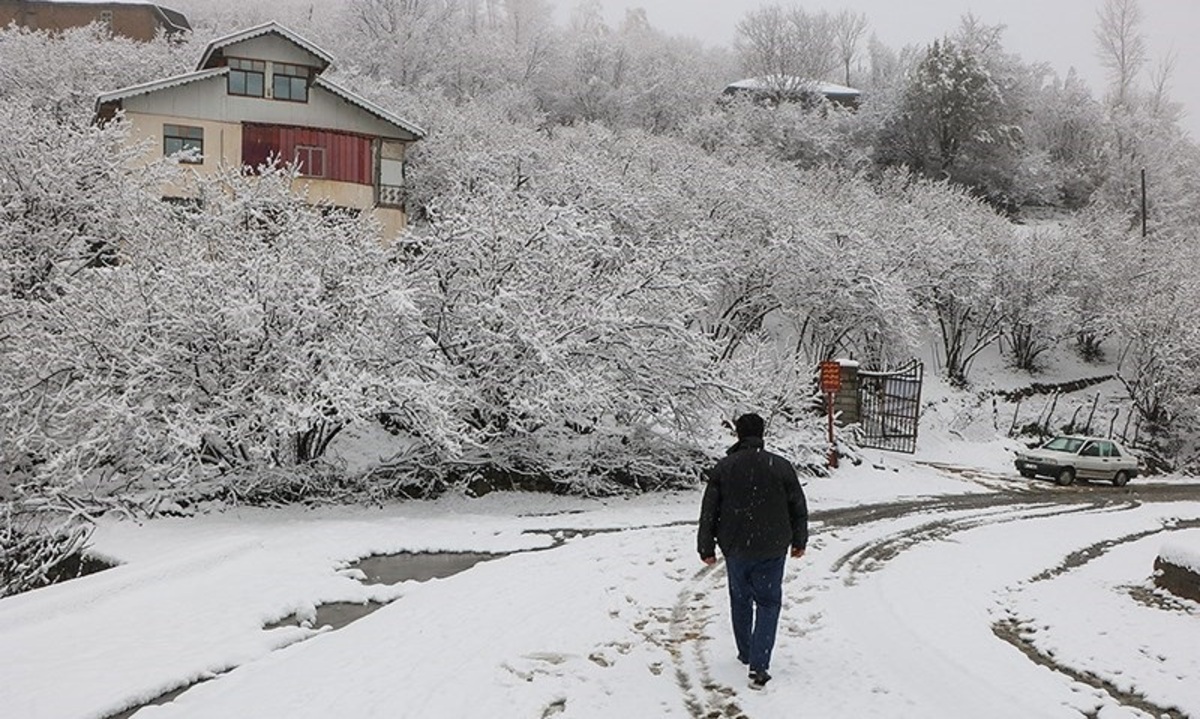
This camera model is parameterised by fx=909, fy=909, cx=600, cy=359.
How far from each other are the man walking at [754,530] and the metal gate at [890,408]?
2217cm

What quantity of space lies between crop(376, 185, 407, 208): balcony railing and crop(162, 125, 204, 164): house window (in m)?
6.10

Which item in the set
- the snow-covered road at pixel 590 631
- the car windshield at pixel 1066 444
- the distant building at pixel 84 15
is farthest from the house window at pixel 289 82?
the distant building at pixel 84 15

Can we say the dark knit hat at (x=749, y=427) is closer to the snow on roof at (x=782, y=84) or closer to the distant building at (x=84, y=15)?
the distant building at (x=84, y=15)

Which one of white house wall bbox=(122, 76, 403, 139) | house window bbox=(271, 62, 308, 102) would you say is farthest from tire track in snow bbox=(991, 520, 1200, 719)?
house window bbox=(271, 62, 308, 102)

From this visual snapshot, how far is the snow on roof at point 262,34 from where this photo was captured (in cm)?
3030

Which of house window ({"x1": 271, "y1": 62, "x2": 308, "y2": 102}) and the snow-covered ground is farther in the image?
house window ({"x1": 271, "y1": 62, "x2": 308, "y2": 102})

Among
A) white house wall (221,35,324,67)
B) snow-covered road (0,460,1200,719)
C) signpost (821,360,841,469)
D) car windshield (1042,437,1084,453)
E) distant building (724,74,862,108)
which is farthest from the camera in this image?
distant building (724,74,862,108)

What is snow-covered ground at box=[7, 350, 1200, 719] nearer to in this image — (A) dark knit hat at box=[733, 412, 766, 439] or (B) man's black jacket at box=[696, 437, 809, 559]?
(B) man's black jacket at box=[696, 437, 809, 559]

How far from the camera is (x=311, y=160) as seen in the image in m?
31.8

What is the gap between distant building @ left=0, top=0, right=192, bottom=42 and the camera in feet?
179

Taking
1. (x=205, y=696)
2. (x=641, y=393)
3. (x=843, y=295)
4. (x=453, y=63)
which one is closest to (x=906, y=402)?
(x=843, y=295)

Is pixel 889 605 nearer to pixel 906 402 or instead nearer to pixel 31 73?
pixel 906 402

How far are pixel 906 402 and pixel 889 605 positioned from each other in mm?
A: 21181

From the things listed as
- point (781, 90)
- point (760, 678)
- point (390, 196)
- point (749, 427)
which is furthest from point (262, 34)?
point (781, 90)
